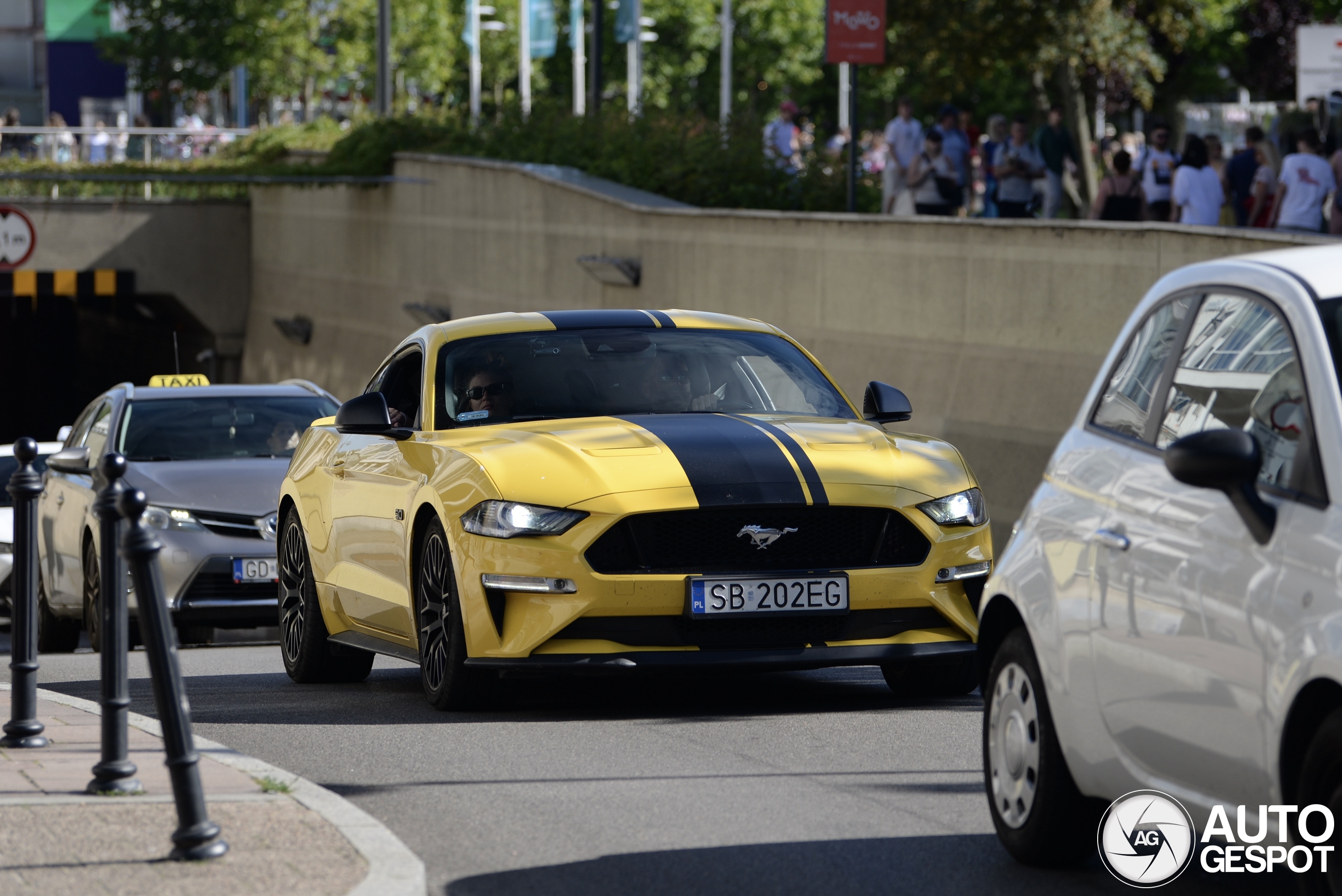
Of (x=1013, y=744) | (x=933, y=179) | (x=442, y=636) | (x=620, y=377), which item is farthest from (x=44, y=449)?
(x=1013, y=744)

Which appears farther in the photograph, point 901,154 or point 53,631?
point 901,154

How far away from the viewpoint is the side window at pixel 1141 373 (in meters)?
5.66

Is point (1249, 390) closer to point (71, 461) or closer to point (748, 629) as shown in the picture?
point (748, 629)

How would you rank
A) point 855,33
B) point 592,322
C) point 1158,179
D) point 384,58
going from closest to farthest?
point 592,322, point 855,33, point 1158,179, point 384,58

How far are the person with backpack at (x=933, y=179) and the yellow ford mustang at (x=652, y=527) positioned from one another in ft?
44.5

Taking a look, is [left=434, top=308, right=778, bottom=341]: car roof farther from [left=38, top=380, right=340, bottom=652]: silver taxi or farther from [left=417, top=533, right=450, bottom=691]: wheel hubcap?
[left=38, top=380, right=340, bottom=652]: silver taxi

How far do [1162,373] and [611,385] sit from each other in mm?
4301

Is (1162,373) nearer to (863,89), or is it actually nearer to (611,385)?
(611,385)

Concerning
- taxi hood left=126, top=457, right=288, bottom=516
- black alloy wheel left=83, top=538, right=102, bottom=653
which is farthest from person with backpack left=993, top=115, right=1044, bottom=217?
black alloy wheel left=83, top=538, right=102, bottom=653

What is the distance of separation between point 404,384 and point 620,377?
3.99ft

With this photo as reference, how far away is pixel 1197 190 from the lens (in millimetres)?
20312

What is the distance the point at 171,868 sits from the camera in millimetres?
5586

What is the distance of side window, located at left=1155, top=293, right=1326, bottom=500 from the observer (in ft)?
15.8

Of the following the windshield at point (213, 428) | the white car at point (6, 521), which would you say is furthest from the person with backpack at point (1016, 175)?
the windshield at point (213, 428)
